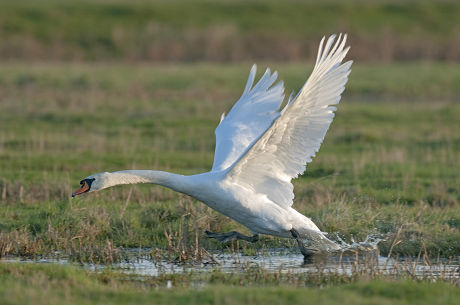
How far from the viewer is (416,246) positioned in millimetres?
9141

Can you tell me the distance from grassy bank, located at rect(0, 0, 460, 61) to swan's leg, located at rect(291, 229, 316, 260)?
74.9ft

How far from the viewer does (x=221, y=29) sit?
3328 centimetres

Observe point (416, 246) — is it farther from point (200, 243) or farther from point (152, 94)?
point (152, 94)

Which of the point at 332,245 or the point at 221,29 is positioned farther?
the point at 221,29

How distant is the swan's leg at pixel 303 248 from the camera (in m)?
8.81

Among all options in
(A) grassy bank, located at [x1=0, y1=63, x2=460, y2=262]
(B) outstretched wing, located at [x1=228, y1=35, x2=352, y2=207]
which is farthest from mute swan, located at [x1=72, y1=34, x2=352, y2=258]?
(A) grassy bank, located at [x1=0, y1=63, x2=460, y2=262]

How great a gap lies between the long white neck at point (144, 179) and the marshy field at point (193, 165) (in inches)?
31.6

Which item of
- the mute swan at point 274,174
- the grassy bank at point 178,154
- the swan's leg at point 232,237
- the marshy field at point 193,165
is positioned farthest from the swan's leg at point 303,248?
the grassy bank at point 178,154

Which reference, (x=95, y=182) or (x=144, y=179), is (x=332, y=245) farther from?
(x=95, y=182)

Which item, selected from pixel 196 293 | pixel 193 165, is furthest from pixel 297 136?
pixel 193 165

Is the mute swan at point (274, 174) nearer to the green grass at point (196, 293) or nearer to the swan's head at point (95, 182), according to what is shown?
the swan's head at point (95, 182)

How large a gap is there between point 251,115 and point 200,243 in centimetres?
169

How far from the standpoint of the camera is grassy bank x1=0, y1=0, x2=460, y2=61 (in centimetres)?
3155

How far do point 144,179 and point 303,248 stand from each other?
1965 mm
